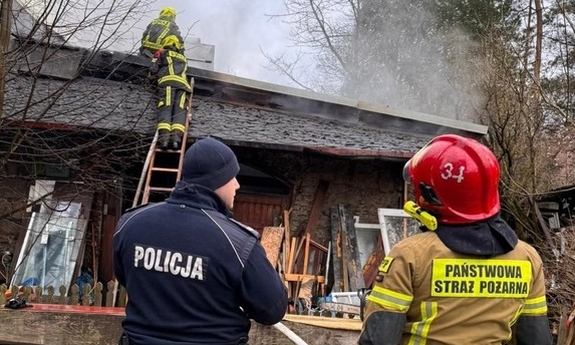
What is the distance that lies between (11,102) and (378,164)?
17.7ft

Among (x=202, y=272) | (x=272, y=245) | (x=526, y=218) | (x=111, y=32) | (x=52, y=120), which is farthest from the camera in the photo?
(x=526, y=218)

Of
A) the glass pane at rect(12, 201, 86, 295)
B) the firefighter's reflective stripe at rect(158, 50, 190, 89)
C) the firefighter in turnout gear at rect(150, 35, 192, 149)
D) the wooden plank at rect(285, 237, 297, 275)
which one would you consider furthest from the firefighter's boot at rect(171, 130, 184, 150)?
the wooden plank at rect(285, 237, 297, 275)

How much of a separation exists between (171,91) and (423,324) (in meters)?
7.37

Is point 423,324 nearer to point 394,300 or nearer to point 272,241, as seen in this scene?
point 394,300

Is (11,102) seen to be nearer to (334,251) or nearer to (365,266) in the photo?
(334,251)

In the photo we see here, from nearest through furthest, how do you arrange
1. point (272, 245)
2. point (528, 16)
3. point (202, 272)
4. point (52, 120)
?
point (202, 272) < point (52, 120) < point (272, 245) < point (528, 16)

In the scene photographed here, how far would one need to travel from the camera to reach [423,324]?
190 cm

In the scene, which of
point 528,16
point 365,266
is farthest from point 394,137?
point 528,16

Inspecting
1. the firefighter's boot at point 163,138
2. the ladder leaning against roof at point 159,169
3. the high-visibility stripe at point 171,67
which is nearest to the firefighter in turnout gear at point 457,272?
the ladder leaning against roof at point 159,169

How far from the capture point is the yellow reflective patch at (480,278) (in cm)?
188

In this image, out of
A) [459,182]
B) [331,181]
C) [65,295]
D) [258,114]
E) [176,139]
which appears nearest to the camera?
[459,182]

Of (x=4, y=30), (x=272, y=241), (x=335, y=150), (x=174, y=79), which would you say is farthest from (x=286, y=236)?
(x=4, y=30)

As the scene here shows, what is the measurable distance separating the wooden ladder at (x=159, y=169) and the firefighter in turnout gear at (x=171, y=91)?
0.10 metres

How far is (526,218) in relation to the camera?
32.2 ft
